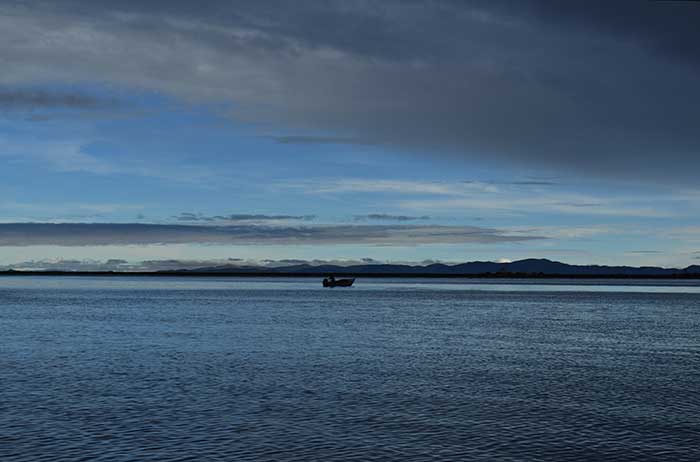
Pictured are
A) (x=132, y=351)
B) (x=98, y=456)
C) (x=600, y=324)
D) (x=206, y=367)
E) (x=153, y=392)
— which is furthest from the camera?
(x=600, y=324)

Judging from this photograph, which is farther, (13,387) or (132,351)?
(132,351)

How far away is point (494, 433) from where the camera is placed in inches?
1146

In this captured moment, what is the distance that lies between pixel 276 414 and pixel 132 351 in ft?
86.5

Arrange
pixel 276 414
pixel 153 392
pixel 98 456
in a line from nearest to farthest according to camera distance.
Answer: pixel 98 456 → pixel 276 414 → pixel 153 392

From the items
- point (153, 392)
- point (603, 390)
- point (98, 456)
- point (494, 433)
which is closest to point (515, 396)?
point (603, 390)

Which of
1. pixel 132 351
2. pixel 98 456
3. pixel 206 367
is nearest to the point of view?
pixel 98 456

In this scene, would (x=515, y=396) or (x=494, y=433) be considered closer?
(x=494, y=433)

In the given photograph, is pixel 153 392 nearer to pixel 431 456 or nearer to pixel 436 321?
pixel 431 456

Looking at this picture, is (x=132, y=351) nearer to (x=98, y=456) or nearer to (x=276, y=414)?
(x=276, y=414)

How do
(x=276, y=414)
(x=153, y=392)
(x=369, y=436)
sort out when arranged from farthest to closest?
(x=153, y=392)
(x=276, y=414)
(x=369, y=436)

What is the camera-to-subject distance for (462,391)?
126 feet

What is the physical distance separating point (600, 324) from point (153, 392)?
64184 millimetres

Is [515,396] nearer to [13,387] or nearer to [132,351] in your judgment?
[13,387]

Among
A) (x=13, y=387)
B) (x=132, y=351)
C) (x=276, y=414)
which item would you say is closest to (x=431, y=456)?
(x=276, y=414)
